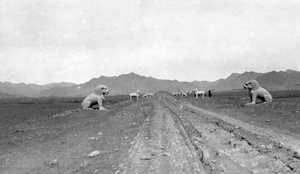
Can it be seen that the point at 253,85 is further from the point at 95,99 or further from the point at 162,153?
the point at 162,153

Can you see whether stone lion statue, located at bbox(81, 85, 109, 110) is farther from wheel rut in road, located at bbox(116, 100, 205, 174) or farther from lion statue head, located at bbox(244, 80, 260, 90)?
wheel rut in road, located at bbox(116, 100, 205, 174)

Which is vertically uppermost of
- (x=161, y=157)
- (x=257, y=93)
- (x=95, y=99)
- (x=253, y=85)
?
(x=253, y=85)

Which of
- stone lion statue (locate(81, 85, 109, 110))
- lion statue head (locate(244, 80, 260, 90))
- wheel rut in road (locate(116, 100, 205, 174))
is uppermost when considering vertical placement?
lion statue head (locate(244, 80, 260, 90))

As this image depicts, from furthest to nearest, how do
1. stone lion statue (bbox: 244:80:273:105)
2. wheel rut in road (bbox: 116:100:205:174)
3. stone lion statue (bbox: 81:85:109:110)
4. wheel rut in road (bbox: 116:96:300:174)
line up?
1. stone lion statue (bbox: 81:85:109:110)
2. stone lion statue (bbox: 244:80:273:105)
3. wheel rut in road (bbox: 116:100:205:174)
4. wheel rut in road (bbox: 116:96:300:174)

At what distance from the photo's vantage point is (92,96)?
25500 mm

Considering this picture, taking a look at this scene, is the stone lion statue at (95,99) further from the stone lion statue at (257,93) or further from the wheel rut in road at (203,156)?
the wheel rut in road at (203,156)

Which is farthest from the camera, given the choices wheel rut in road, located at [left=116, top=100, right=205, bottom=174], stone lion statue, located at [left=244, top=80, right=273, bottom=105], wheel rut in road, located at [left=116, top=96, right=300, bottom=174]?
stone lion statue, located at [left=244, top=80, right=273, bottom=105]

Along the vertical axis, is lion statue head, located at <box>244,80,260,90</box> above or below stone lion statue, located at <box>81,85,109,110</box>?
above

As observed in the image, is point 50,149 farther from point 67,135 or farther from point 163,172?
point 163,172

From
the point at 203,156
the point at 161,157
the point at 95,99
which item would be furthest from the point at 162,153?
the point at 95,99

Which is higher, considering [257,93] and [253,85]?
[253,85]

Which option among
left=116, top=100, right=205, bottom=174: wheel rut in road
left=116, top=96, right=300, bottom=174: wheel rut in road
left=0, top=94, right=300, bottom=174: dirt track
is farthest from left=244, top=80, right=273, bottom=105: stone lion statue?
left=116, top=100, right=205, bottom=174: wheel rut in road

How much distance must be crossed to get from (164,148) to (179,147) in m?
0.49

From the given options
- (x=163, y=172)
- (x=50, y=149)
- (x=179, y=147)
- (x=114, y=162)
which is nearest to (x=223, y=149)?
(x=179, y=147)
